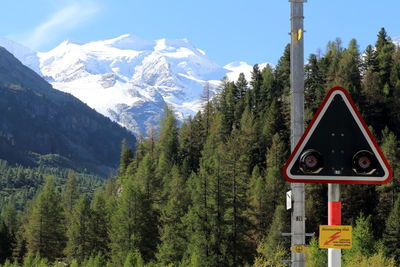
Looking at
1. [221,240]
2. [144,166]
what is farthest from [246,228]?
[144,166]

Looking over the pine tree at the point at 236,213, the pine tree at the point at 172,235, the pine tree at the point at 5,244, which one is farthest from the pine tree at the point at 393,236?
the pine tree at the point at 5,244

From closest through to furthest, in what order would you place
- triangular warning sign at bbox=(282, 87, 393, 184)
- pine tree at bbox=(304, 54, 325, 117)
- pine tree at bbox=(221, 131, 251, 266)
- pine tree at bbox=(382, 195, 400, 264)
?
triangular warning sign at bbox=(282, 87, 393, 184), pine tree at bbox=(382, 195, 400, 264), pine tree at bbox=(221, 131, 251, 266), pine tree at bbox=(304, 54, 325, 117)

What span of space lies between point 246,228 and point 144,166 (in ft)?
84.8

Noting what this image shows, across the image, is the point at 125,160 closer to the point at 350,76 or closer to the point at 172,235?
the point at 350,76

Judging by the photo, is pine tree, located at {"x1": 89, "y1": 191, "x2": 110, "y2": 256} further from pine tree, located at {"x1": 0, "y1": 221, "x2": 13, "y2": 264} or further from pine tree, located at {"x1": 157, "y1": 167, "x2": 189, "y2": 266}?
pine tree, located at {"x1": 0, "y1": 221, "x2": 13, "y2": 264}

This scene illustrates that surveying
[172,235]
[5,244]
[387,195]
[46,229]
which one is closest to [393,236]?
[387,195]

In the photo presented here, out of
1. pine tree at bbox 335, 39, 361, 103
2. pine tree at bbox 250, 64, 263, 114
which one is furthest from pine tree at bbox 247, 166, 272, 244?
pine tree at bbox 250, 64, 263, 114

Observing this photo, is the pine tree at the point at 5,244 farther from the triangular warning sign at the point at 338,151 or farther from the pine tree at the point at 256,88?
the triangular warning sign at the point at 338,151

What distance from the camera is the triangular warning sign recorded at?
682 cm

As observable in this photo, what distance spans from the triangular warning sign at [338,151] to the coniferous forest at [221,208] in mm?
54013

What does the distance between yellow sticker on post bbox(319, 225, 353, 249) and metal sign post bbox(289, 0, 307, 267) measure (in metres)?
1.82

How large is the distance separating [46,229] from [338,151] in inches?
3530

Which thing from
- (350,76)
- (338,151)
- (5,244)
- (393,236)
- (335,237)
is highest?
(350,76)

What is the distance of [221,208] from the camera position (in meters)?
82.0
